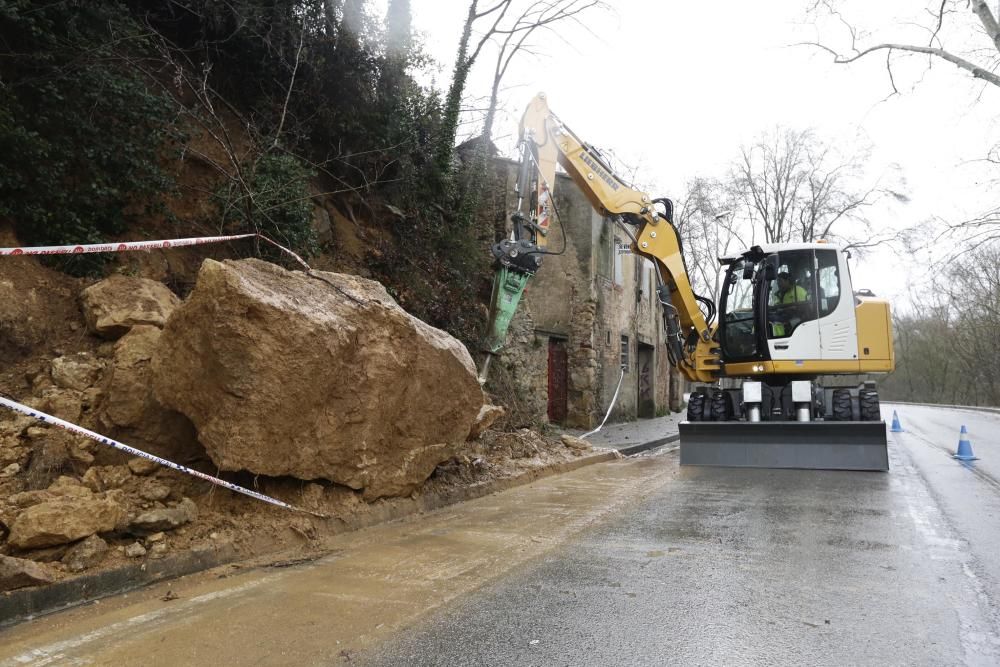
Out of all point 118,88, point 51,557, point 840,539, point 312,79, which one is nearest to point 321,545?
point 51,557

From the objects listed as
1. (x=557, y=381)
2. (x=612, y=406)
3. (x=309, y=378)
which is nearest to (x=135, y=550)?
→ (x=309, y=378)

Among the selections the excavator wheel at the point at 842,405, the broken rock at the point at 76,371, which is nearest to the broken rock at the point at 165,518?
the broken rock at the point at 76,371

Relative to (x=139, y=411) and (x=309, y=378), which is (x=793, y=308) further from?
(x=139, y=411)

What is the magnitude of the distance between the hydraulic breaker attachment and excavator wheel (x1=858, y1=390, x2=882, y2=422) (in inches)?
223

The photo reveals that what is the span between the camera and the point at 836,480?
29.2 ft

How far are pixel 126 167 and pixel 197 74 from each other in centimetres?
306

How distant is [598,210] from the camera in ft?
38.5

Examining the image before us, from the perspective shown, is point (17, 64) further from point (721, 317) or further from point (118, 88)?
point (721, 317)

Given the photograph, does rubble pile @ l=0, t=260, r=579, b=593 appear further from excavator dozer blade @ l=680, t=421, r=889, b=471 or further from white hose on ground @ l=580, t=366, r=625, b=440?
white hose on ground @ l=580, t=366, r=625, b=440

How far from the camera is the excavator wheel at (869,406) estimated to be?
1013cm

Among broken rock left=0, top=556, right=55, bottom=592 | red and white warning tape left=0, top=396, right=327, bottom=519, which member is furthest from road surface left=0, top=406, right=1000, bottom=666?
red and white warning tape left=0, top=396, right=327, bottom=519

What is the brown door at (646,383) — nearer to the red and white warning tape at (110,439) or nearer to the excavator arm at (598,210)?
the excavator arm at (598,210)

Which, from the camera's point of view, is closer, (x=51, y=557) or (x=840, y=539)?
(x=51, y=557)

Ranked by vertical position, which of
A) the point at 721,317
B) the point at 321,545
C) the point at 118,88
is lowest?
the point at 321,545
